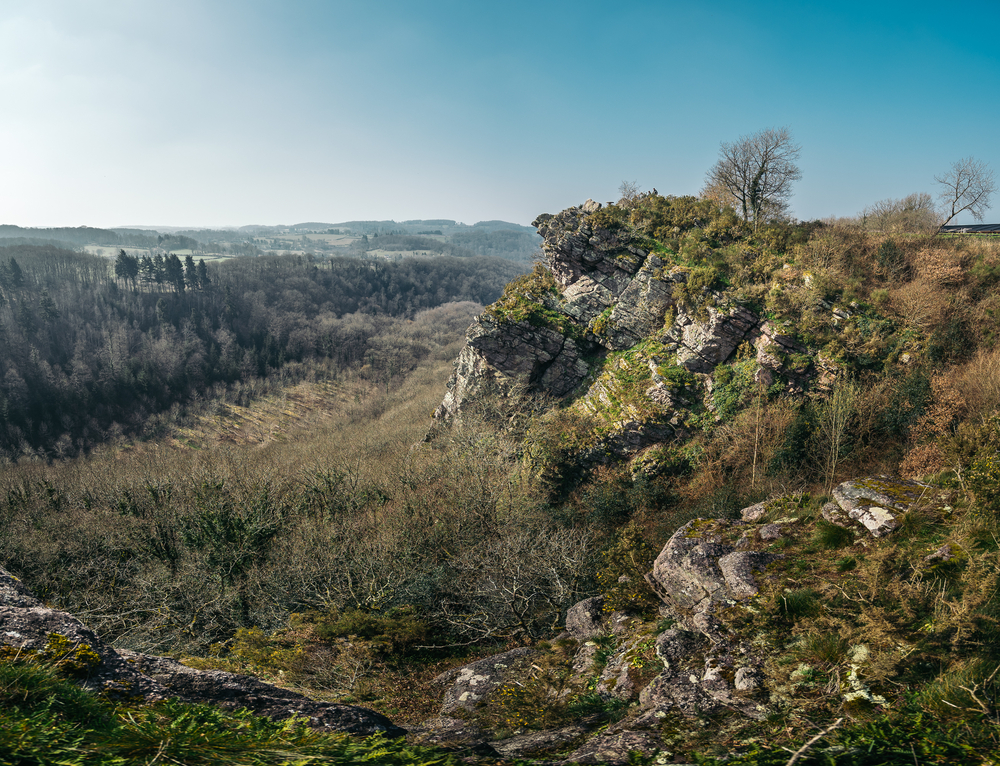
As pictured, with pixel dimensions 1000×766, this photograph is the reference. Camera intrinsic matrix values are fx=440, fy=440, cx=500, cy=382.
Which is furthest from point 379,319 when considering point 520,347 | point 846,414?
point 846,414

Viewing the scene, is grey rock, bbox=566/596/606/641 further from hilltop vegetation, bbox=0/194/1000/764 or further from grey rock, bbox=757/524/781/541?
grey rock, bbox=757/524/781/541

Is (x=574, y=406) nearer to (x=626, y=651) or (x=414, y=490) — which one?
(x=414, y=490)

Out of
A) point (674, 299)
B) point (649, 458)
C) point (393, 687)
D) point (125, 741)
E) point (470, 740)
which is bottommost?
point (393, 687)

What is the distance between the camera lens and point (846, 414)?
19.0 meters

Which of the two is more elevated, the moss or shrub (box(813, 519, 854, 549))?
the moss

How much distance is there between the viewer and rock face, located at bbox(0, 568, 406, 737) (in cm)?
367

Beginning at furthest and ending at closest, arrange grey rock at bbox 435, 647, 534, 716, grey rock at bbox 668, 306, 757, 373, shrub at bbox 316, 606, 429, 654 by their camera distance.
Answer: grey rock at bbox 668, 306, 757, 373, shrub at bbox 316, 606, 429, 654, grey rock at bbox 435, 647, 534, 716

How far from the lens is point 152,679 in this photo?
3.99 m

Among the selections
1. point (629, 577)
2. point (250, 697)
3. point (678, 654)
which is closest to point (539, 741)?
point (250, 697)

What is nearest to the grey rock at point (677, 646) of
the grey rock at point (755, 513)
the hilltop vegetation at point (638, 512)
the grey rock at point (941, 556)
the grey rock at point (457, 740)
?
the hilltop vegetation at point (638, 512)

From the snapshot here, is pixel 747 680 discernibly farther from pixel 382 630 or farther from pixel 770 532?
pixel 382 630

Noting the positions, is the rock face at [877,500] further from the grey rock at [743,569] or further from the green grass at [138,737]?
the green grass at [138,737]

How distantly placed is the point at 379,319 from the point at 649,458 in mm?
113585

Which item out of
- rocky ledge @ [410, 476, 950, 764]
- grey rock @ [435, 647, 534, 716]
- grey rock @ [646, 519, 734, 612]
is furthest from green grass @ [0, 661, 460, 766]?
grey rock @ [646, 519, 734, 612]
